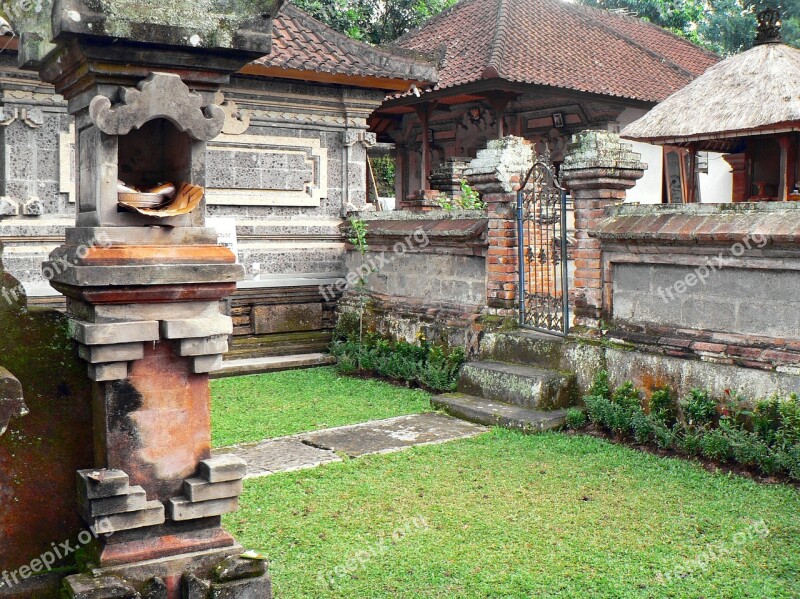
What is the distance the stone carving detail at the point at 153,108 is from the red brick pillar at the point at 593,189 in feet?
14.4

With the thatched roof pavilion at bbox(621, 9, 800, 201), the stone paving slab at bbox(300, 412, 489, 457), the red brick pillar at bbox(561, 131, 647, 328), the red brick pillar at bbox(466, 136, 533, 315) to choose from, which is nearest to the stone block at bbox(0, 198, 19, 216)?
the stone paving slab at bbox(300, 412, 489, 457)

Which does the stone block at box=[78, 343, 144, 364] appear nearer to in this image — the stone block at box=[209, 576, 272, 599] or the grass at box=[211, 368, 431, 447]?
the stone block at box=[209, 576, 272, 599]

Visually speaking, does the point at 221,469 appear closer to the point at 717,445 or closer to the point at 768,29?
the point at 717,445

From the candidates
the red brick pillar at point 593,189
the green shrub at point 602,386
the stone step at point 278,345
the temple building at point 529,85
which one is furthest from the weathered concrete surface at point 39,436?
the temple building at point 529,85

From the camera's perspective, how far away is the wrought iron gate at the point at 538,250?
750 centimetres

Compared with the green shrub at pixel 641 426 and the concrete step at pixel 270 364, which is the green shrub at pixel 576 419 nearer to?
the green shrub at pixel 641 426

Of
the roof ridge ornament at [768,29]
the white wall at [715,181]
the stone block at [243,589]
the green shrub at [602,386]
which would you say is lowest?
the stone block at [243,589]

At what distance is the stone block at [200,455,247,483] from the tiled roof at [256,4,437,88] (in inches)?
287

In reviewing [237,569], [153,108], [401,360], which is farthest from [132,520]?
[401,360]

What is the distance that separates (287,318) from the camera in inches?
416

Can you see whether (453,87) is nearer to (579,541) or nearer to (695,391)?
(695,391)

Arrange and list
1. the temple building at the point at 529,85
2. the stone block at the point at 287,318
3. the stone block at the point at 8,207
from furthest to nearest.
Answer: the temple building at the point at 529,85 < the stone block at the point at 287,318 < the stone block at the point at 8,207

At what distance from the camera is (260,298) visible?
1041 cm

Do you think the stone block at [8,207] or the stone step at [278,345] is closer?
the stone block at [8,207]
